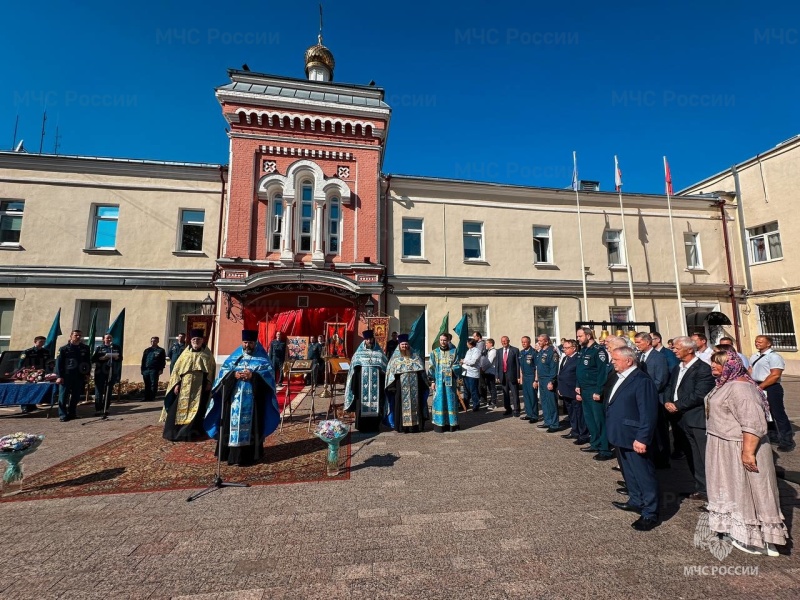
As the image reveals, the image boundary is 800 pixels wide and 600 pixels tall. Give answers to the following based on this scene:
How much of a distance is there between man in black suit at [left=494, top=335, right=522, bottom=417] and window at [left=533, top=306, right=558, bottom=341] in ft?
23.8

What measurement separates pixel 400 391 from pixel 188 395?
4.10 meters

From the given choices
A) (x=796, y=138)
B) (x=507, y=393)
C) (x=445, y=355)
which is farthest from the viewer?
(x=796, y=138)

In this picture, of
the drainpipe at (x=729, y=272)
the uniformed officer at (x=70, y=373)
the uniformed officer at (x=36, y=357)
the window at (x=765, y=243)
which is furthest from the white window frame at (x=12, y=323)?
the window at (x=765, y=243)

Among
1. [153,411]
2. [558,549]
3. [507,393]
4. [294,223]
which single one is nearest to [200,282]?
[294,223]

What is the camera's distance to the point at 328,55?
18.5 meters

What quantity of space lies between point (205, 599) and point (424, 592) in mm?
1579

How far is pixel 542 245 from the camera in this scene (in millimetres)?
17234

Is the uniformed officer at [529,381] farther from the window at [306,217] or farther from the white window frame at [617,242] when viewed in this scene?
the white window frame at [617,242]

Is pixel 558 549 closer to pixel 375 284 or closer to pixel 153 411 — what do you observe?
pixel 153 411

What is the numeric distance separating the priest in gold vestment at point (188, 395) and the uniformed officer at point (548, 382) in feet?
22.4

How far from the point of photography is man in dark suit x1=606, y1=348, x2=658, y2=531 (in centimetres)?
371

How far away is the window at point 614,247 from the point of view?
17438 mm

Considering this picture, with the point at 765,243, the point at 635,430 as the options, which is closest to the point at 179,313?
the point at 635,430

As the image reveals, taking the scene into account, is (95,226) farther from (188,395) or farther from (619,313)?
(619,313)
